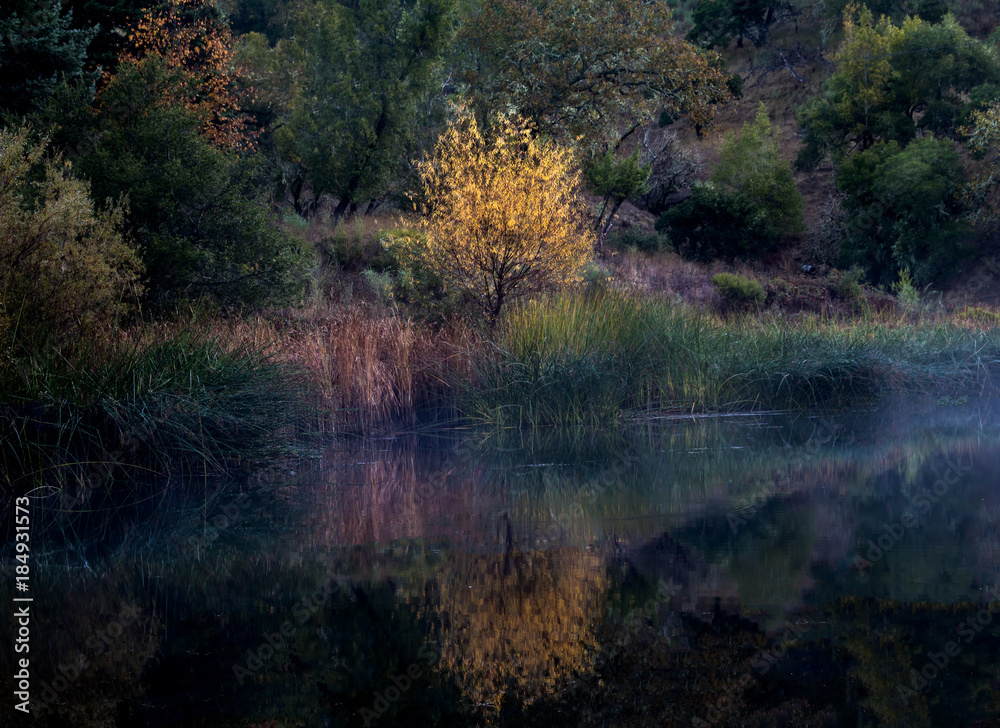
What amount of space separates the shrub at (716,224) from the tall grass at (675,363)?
1642 cm

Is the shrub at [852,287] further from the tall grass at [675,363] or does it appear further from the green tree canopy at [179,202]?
the green tree canopy at [179,202]

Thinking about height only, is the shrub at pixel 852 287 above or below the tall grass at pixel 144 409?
below

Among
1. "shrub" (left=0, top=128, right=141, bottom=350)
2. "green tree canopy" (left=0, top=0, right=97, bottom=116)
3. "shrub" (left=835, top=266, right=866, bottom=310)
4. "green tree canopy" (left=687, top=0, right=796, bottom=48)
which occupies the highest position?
"green tree canopy" (left=687, top=0, right=796, bottom=48)

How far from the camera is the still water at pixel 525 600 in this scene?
3.66 m

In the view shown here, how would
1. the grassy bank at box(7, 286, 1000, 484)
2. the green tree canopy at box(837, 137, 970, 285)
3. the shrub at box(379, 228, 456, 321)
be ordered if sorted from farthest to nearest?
the green tree canopy at box(837, 137, 970, 285)
the shrub at box(379, 228, 456, 321)
the grassy bank at box(7, 286, 1000, 484)

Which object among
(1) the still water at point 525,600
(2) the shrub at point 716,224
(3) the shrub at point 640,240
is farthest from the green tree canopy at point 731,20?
(1) the still water at point 525,600

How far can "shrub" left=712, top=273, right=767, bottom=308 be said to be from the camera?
26.8 metres

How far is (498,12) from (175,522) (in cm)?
2299

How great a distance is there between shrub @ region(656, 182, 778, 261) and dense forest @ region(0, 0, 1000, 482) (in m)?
0.11

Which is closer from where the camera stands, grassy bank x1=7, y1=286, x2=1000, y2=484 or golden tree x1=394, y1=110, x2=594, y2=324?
grassy bank x1=7, y1=286, x2=1000, y2=484

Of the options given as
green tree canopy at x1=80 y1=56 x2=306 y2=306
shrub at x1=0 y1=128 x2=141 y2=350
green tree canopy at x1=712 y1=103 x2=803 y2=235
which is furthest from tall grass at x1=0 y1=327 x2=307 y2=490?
green tree canopy at x1=712 y1=103 x2=803 y2=235

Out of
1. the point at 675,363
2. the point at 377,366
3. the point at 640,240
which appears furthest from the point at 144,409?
the point at 640,240

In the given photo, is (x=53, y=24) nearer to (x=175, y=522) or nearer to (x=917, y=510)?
(x=175, y=522)

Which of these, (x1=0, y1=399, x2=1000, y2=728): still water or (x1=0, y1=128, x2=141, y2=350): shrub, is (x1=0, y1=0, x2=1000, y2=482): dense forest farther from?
(x1=0, y1=399, x2=1000, y2=728): still water
